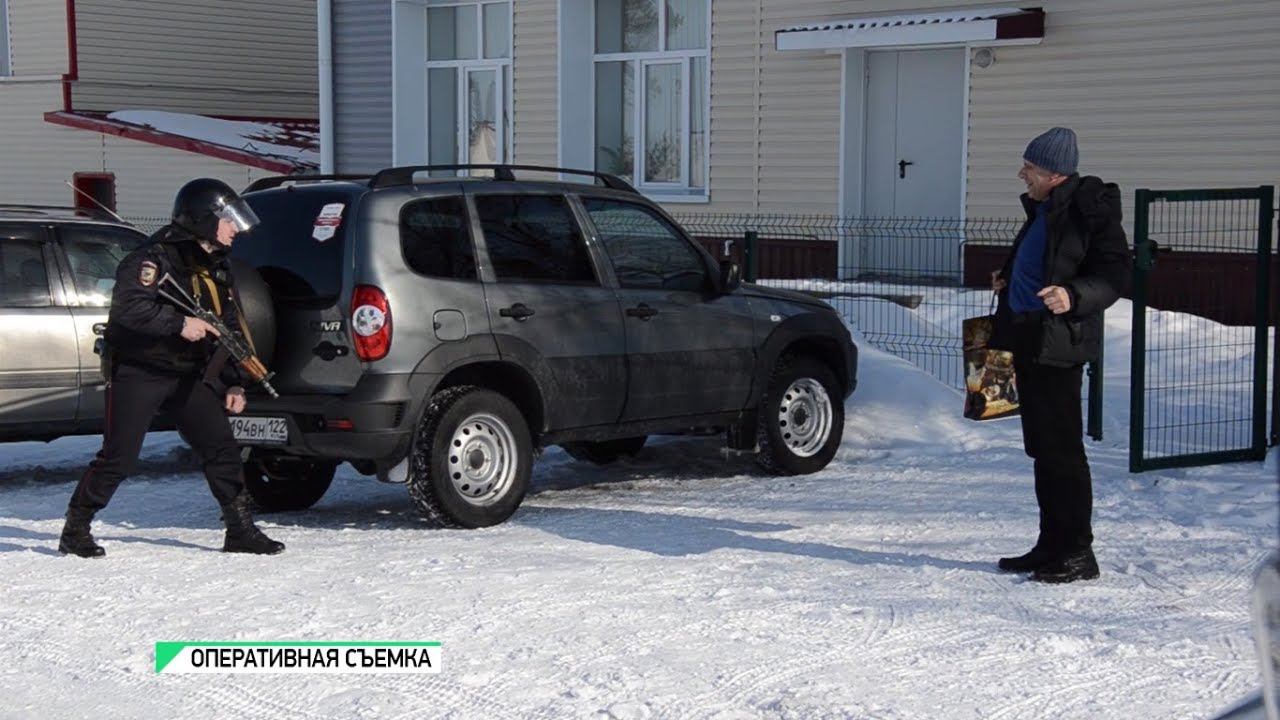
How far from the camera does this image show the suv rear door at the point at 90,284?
10406 mm

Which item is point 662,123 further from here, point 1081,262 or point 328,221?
point 1081,262

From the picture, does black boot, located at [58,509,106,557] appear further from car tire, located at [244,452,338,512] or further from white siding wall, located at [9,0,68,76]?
white siding wall, located at [9,0,68,76]

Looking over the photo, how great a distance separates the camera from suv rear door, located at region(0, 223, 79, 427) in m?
10.2

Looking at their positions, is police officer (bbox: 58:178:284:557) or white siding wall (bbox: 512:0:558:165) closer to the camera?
police officer (bbox: 58:178:284:557)

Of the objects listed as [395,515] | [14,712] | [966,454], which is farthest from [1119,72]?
[14,712]

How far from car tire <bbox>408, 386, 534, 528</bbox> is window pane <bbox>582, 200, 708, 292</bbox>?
3.92 feet

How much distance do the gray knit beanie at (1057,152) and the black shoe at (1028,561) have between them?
1.62 metres

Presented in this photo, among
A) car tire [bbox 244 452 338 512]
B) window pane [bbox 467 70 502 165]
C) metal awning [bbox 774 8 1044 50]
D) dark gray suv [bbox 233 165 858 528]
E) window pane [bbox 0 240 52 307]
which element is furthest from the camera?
window pane [bbox 467 70 502 165]

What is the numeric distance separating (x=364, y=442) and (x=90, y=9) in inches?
922

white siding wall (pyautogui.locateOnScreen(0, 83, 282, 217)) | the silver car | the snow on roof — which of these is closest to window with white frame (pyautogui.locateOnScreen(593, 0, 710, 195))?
the snow on roof

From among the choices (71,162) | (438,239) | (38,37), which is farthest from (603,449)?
(38,37)

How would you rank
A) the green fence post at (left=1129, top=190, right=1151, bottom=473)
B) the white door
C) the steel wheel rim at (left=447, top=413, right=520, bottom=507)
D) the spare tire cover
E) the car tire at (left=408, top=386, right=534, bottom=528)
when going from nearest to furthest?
the spare tire cover → the car tire at (left=408, top=386, right=534, bottom=528) → the steel wheel rim at (left=447, top=413, right=520, bottom=507) → the green fence post at (left=1129, top=190, right=1151, bottom=473) → the white door

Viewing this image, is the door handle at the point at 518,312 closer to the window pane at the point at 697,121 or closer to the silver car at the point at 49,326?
the silver car at the point at 49,326

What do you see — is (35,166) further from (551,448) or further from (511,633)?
(511,633)
